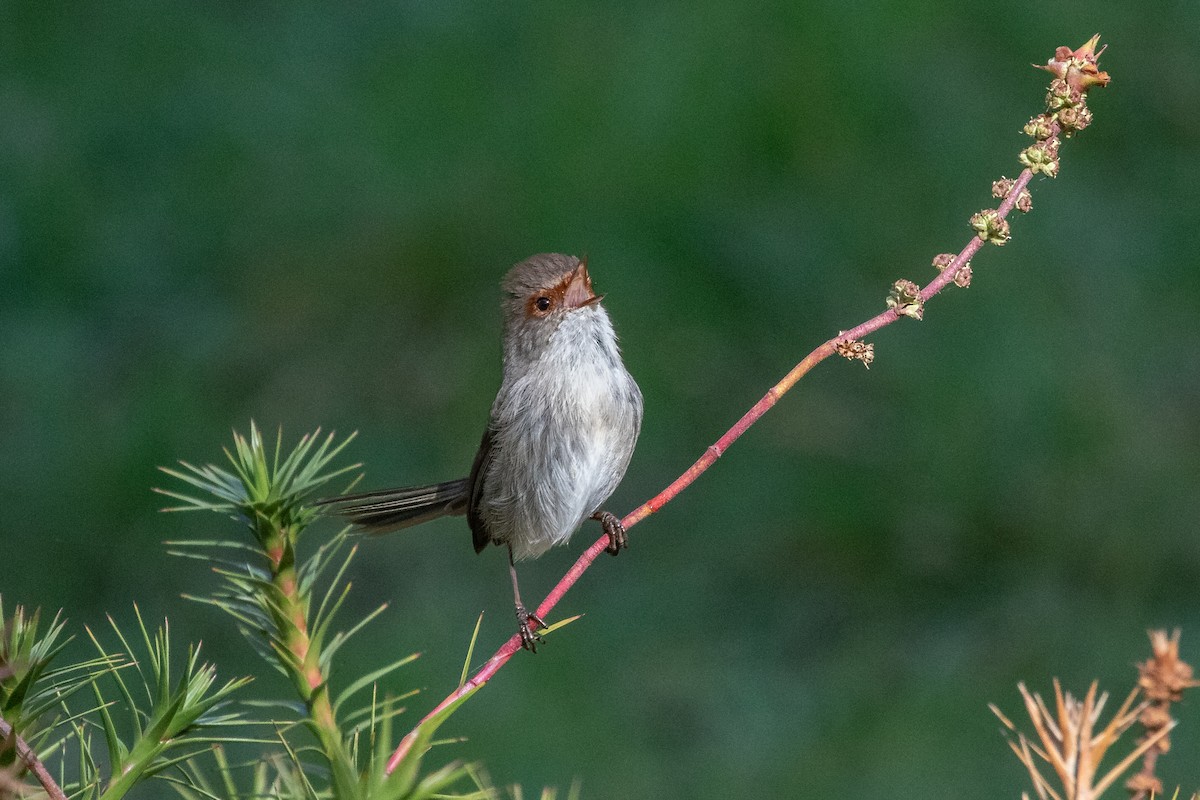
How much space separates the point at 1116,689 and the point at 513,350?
2077 mm

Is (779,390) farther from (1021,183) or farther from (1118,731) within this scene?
(1118,731)

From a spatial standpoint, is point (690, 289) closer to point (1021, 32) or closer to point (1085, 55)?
point (1021, 32)

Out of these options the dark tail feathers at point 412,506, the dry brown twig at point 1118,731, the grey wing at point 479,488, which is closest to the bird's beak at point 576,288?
the grey wing at point 479,488

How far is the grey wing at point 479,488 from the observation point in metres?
2.75

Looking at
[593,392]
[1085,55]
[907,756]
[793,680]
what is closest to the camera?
[1085,55]

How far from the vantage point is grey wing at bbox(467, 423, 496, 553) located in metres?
2.75

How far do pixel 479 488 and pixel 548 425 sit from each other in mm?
242

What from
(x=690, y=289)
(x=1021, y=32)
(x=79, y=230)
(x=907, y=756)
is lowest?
(x=907, y=756)

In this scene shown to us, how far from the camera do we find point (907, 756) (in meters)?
3.54

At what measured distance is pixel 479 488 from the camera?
2.78 meters

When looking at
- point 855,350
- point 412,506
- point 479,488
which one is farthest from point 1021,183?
point 479,488

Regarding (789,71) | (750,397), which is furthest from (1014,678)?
(789,71)

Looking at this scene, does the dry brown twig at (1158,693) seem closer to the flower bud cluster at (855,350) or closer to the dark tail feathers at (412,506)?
the flower bud cluster at (855,350)

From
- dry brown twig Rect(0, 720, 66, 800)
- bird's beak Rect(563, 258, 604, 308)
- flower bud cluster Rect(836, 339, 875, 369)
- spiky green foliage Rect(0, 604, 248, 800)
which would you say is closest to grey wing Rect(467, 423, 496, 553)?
bird's beak Rect(563, 258, 604, 308)
